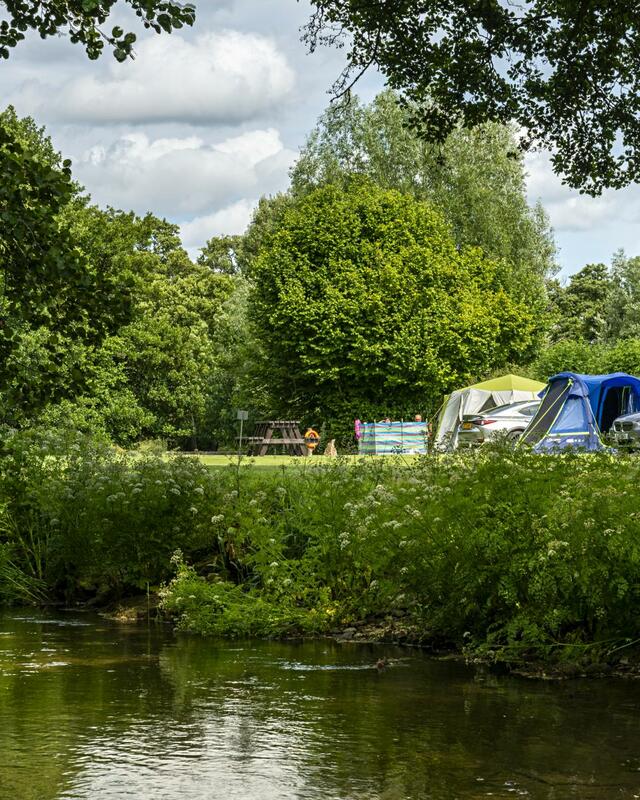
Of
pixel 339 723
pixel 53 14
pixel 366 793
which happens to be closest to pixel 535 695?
pixel 339 723

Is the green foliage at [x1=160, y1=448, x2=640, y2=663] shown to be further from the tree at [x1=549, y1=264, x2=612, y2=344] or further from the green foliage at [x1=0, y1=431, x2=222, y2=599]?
the tree at [x1=549, y1=264, x2=612, y2=344]

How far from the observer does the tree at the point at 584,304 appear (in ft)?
251

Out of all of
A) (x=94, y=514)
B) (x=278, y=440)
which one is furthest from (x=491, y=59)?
(x=278, y=440)

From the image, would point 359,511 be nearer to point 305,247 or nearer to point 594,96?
point 594,96

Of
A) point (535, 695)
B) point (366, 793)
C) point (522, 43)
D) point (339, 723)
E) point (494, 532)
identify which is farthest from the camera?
point (522, 43)

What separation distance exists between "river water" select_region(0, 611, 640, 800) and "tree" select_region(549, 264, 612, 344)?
66.8m

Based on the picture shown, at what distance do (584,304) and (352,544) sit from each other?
70955mm

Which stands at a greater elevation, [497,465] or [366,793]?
[497,465]

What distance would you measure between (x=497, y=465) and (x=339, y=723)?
282 centimetres

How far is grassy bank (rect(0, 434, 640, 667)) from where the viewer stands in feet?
28.3

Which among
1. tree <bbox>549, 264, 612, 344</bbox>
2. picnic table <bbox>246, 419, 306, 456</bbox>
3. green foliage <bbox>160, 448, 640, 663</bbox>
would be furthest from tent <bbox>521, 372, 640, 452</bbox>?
tree <bbox>549, 264, 612, 344</bbox>

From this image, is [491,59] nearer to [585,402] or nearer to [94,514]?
[94,514]

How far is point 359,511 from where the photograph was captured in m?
10.5

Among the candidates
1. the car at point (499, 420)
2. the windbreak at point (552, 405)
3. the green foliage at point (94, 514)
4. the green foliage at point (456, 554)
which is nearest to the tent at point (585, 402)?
the windbreak at point (552, 405)
